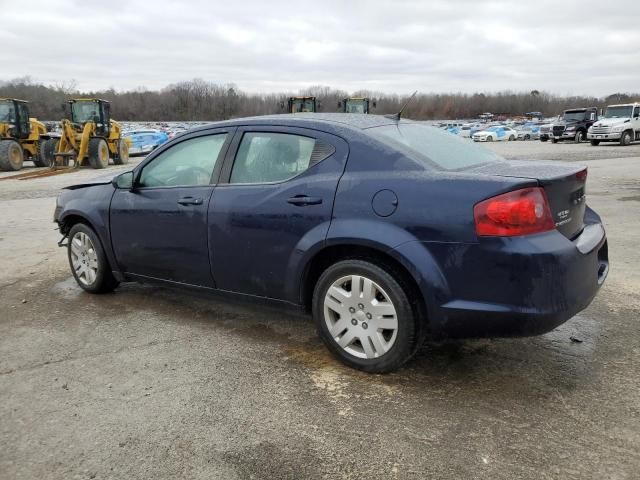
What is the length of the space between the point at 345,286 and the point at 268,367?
0.72 meters

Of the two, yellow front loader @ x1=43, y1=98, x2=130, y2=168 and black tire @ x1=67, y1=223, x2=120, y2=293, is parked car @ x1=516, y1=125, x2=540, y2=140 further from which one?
black tire @ x1=67, y1=223, x2=120, y2=293

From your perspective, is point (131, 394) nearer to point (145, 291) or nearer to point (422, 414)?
point (422, 414)

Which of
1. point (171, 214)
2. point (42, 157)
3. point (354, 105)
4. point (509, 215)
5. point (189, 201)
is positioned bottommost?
point (42, 157)

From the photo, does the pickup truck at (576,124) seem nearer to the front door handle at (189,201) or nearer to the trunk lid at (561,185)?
the trunk lid at (561,185)

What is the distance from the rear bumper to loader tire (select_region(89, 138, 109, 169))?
1931 cm

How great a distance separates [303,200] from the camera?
3402mm

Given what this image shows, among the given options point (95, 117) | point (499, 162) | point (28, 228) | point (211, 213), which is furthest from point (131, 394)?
point (95, 117)

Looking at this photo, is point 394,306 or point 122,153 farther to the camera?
point 122,153

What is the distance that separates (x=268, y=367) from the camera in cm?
343

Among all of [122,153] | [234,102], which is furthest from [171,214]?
[234,102]

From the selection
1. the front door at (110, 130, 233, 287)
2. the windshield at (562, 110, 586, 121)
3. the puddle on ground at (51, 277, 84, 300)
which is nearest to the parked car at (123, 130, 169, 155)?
the puddle on ground at (51, 277, 84, 300)

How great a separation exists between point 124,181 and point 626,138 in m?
29.8

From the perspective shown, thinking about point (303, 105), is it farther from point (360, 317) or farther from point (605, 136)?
point (360, 317)

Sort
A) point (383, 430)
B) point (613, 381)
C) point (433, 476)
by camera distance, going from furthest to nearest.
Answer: point (613, 381)
point (383, 430)
point (433, 476)
